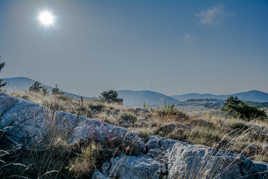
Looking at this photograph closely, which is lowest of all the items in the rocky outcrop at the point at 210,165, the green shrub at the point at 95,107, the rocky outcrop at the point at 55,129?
the rocky outcrop at the point at 210,165

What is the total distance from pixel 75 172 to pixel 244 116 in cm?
1382

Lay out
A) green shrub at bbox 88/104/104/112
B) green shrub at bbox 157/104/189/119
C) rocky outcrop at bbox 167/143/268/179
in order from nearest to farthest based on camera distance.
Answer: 1. rocky outcrop at bbox 167/143/268/179
2. green shrub at bbox 157/104/189/119
3. green shrub at bbox 88/104/104/112

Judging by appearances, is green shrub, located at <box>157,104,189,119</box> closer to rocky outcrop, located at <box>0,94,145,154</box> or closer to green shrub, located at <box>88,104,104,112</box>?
green shrub, located at <box>88,104,104,112</box>

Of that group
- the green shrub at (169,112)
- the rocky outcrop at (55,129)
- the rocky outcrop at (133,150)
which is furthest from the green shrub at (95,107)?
the rocky outcrop at (55,129)

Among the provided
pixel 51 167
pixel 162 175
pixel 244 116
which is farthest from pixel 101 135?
pixel 244 116

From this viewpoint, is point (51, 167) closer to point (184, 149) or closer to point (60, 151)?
point (60, 151)

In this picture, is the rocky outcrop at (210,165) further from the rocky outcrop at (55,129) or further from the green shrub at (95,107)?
the green shrub at (95,107)

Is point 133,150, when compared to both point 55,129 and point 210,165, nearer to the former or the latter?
point 210,165

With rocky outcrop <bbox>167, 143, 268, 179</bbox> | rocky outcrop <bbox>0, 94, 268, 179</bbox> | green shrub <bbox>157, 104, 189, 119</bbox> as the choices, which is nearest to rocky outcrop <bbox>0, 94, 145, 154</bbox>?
rocky outcrop <bbox>0, 94, 268, 179</bbox>

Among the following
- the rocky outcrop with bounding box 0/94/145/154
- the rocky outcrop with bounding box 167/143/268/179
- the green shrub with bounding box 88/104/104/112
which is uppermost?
the green shrub with bounding box 88/104/104/112

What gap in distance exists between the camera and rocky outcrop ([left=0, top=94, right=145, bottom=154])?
2674 mm

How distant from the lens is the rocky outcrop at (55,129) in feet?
8.77

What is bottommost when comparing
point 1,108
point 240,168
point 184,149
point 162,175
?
point 162,175

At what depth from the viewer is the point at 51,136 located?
264 cm
